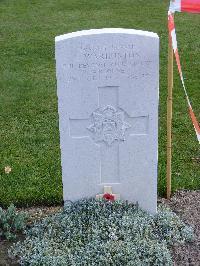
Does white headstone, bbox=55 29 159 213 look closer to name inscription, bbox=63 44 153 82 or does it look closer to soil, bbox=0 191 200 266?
name inscription, bbox=63 44 153 82

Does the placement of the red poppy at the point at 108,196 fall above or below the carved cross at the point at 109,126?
Result: below

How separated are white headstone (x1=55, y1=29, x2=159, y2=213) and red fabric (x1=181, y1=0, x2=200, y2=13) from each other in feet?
1.51

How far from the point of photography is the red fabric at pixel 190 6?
16.0 ft

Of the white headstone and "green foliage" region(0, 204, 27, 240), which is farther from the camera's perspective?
"green foliage" region(0, 204, 27, 240)

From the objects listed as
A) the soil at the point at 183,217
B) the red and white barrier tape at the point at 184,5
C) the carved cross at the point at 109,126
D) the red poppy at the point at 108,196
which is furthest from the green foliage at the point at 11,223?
the red and white barrier tape at the point at 184,5

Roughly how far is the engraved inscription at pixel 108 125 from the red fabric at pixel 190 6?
103 cm

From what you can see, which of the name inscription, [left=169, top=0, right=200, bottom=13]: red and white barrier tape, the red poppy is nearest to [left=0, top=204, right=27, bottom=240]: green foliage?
the red poppy

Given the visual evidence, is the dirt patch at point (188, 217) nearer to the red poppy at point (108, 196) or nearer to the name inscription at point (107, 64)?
the red poppy at point (108, 196)

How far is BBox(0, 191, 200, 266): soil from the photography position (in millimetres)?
4789

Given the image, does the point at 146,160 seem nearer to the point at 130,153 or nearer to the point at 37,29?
the point at 130,153

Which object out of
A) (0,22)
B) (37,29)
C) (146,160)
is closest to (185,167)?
(146,160)

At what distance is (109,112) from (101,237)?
105 centimetres

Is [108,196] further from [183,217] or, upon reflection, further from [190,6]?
[190,6]

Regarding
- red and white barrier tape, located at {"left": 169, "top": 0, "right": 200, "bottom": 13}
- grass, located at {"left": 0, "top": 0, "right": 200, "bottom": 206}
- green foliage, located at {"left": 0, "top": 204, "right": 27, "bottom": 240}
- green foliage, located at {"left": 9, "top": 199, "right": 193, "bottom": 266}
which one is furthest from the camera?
grass, located at {"left": 0, "top": 0, "right": 200, "bottom": 206}
